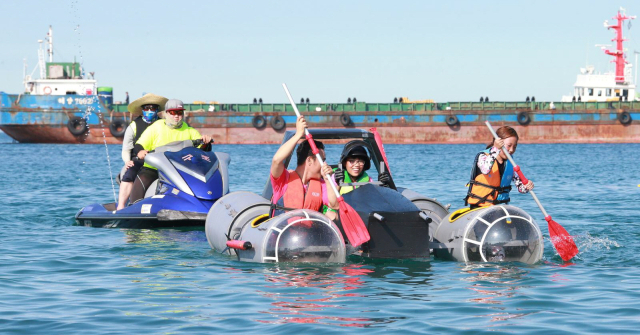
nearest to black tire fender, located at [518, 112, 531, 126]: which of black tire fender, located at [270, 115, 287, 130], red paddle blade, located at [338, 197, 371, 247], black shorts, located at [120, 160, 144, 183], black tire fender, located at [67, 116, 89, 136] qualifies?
black tire fender, located at [270, 115, 287, 130]

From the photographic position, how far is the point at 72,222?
1592 cm

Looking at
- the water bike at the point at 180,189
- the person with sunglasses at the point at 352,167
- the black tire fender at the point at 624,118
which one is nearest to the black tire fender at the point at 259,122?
the black tire fender at the point at 624,118

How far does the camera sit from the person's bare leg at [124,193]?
579 inches

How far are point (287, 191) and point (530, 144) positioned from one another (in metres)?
58.8

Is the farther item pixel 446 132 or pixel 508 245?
pixel 446 132

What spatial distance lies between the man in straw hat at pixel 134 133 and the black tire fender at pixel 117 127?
4607cm

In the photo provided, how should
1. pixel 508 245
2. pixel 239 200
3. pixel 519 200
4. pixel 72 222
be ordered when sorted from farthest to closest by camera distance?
A: pixel 519 200 → pixel 72 222 → pixel 239 200 → pixel 508 245

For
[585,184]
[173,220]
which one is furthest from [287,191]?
[585,184]

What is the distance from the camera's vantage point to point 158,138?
1472 centimetres

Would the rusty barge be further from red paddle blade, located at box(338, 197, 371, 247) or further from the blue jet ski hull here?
red paddle blade, located at box(338, 197, 371, 247)

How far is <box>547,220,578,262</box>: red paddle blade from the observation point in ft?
35.7

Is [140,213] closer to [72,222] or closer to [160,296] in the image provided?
[72,222]

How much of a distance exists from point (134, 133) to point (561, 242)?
7.29m

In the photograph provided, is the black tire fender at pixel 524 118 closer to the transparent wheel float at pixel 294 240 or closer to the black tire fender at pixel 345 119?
the black tire fender at pixel 345 119
